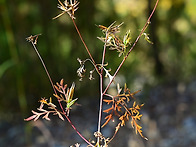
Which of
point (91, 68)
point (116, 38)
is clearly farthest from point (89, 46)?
point (116, 38)

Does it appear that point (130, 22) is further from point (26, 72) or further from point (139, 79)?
point (26, 72)

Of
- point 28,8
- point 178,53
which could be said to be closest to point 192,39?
point 178,53

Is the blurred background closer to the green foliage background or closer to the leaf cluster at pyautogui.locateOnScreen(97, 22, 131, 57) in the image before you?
the green foliage background

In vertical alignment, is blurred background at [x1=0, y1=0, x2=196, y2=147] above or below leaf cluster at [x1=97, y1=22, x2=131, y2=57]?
above

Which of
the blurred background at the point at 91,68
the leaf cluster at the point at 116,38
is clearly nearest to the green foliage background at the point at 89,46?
the blurred background at the point at 91,68

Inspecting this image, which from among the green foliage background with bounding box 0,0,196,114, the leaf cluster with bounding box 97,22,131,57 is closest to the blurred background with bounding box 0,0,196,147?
the green foliage background with bounding box 0,0,196,114

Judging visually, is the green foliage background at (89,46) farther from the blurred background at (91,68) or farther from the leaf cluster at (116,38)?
the leaf cluster at (116,38)

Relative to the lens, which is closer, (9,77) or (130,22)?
(9,77)
